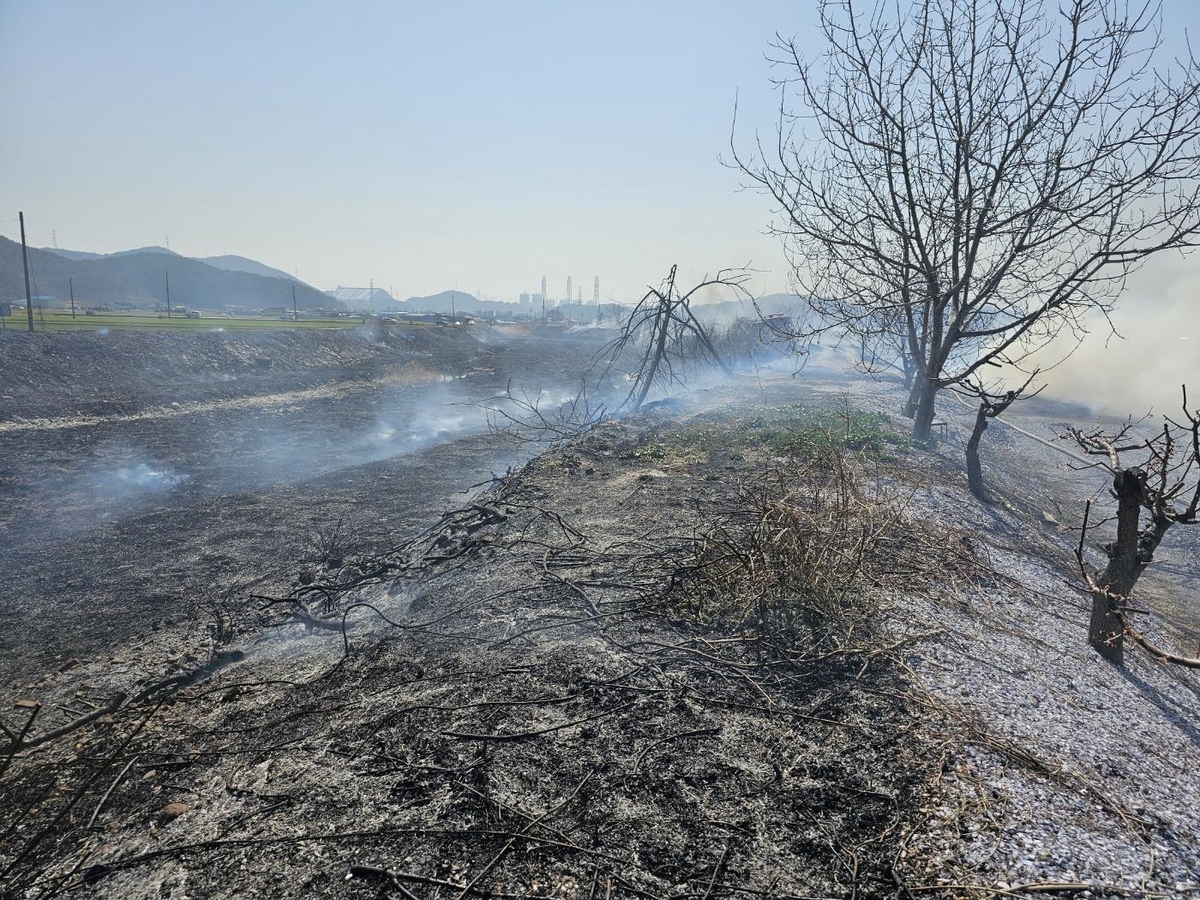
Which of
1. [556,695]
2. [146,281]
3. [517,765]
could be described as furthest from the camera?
[146,281]

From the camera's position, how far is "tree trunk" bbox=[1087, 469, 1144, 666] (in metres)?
4.57

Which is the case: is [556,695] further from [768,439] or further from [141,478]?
[141,478]

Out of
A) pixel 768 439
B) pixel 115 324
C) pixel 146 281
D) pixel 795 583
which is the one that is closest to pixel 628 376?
pixel 768 439

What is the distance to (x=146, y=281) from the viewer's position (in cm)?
11412

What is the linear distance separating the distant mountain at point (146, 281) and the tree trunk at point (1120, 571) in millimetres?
109099

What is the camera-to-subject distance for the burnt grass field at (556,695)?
2861mm

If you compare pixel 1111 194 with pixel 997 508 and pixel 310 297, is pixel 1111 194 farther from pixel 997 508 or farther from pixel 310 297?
pixel 310 297

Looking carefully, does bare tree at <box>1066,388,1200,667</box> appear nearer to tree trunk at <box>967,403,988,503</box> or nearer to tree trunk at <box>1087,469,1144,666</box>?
tree trunk at <box>1087,469,1144,666</box>

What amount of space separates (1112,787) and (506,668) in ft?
10.5

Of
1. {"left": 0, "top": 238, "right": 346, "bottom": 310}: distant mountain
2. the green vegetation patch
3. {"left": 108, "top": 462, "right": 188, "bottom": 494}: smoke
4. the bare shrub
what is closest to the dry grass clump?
the green vegetation patch

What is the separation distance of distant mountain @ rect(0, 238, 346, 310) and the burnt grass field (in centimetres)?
10355

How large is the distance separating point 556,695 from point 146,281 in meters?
136

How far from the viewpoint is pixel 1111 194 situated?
9203mm

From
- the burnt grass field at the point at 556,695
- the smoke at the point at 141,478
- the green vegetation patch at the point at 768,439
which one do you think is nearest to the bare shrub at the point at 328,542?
the burnt grass field at the point at 556,695
